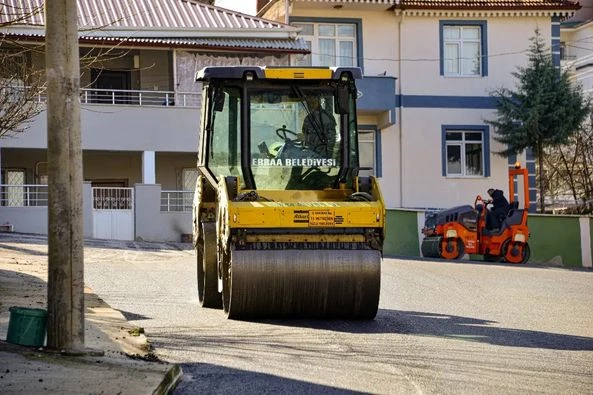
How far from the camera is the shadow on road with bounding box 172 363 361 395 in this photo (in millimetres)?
7977

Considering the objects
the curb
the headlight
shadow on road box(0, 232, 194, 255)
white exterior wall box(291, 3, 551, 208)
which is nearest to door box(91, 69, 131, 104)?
white exterior wall box(291, 3, 551, 208)

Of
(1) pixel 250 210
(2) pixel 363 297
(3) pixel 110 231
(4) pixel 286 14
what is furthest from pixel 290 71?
(4) pixel 286 14

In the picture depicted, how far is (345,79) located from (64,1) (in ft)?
17.1

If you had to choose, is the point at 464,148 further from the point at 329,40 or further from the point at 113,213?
the point at 113,213

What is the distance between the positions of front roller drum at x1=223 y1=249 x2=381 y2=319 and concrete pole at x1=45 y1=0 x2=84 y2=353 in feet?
10.2

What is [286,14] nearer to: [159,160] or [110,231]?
[159,160]

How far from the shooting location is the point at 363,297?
A: 12.0 m

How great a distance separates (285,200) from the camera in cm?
1295

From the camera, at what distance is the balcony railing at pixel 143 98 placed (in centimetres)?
3281

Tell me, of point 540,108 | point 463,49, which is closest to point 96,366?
point 540,108

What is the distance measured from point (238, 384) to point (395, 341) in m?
2.83

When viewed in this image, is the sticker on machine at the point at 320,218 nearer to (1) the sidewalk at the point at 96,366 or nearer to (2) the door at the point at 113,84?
(1) the sidewalk at the point at 96,366

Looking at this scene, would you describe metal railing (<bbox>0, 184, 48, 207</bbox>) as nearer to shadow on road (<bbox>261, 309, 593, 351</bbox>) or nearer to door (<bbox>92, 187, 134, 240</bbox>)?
door (<bbox>92, 187, 134, 240</bbox>)

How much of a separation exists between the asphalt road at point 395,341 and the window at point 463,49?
17277 millimetres
